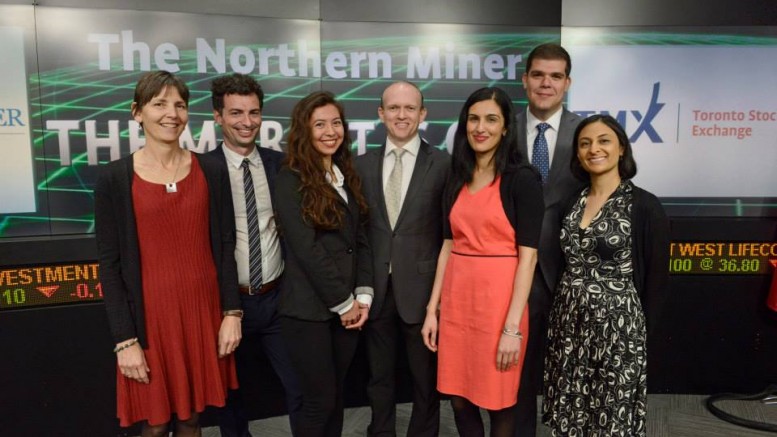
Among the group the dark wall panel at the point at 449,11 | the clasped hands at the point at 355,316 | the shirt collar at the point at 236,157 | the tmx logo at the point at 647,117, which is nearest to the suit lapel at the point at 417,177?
the clasped hands at the point at 355,316

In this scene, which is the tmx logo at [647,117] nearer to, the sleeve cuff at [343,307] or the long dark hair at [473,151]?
the long dark hair at [473,151]

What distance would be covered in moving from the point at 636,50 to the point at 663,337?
1.76m

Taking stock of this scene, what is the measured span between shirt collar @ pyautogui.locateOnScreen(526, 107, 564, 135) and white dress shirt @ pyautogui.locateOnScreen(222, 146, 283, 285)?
47.4 inches

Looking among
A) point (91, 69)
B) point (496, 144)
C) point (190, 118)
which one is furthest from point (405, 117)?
point (91, 69)

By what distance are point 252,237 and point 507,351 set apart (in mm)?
1125

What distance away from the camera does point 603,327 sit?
6.56 feet

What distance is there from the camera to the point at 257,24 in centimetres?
296

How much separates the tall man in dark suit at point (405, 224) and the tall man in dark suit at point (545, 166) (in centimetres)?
42

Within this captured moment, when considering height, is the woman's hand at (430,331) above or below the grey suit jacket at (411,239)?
below

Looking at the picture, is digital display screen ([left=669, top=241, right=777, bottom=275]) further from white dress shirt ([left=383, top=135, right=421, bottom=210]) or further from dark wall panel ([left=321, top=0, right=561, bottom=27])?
white dress shirt ([left=383, top=135, right=421, bottom=210])

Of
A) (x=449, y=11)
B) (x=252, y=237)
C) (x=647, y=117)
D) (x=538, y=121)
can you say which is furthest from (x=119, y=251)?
(x=647, y=117)

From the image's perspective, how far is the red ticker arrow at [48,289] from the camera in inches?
105

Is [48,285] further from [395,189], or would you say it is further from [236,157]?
[395,189]

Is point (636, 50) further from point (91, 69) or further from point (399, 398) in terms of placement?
point (91, 69)
